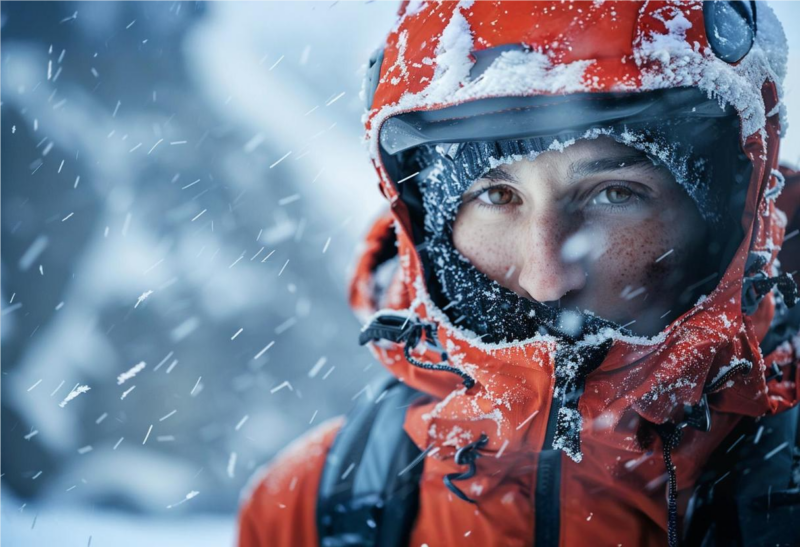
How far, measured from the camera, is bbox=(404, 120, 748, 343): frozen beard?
3.36ft

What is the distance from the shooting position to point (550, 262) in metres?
1.03

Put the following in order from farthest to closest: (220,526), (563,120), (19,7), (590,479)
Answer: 1. (220,526)
2. (19,7)
3. (590,479)
4. (563,120)

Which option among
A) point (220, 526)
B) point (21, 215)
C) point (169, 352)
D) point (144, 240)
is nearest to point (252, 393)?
point (169, 352)

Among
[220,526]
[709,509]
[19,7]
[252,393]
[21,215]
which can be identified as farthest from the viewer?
[252,393]

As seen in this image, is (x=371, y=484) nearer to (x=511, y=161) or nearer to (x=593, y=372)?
(x=593, y=372)

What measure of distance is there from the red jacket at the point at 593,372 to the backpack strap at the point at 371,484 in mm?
Answer: 51

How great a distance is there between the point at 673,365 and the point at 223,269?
310 centimetres

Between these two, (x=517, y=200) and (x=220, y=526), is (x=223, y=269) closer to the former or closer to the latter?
(x=220, y=526)

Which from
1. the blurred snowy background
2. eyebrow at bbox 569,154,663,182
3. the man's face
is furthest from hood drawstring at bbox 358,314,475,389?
the blurred snowy background

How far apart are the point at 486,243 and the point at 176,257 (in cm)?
293

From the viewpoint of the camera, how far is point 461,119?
1.07 meters

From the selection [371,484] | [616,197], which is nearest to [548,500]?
[371,484]

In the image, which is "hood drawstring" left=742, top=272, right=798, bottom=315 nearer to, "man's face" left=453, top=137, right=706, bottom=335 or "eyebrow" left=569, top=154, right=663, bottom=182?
"man's face" left=453, top=137, right=706, bottom=335

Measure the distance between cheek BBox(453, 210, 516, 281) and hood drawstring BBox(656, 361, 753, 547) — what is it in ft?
1.64
